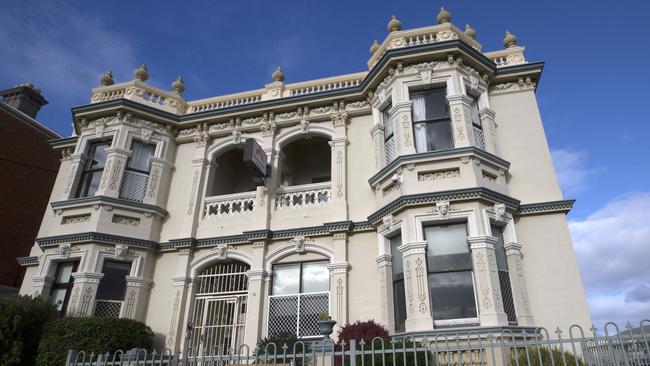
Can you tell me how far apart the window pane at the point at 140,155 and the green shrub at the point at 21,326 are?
477 cm

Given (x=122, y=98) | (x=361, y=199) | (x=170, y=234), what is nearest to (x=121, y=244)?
→ (x=170, y=234)

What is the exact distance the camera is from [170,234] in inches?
540

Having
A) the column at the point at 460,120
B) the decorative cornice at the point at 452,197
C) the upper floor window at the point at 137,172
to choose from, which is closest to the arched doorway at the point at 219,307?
the upper floor window at the point at 137,172

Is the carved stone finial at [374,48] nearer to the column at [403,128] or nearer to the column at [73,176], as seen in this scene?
the column at [403,128]

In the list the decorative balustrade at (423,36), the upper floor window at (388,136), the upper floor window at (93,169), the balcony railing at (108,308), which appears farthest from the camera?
the upper floor window at (93,169)

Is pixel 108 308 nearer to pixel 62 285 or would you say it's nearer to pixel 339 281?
pixel 62 285

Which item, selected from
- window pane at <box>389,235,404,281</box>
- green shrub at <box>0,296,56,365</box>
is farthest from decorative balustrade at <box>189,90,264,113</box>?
green shrub at <box>0,296,56,365</box>

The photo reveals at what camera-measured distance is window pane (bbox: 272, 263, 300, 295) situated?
40.0ft

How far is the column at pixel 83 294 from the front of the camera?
11.7 metres

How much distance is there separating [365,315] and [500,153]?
18.5 feet

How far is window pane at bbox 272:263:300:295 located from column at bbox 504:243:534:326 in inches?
214

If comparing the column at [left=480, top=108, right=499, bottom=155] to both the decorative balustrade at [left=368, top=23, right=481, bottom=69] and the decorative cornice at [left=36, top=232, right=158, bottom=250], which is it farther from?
the decorative cornice at [left=36, top=232, right=158, bottom=250]

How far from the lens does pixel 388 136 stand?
41.4 feet

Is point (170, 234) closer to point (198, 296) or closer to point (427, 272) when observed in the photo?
point (198, 296)
